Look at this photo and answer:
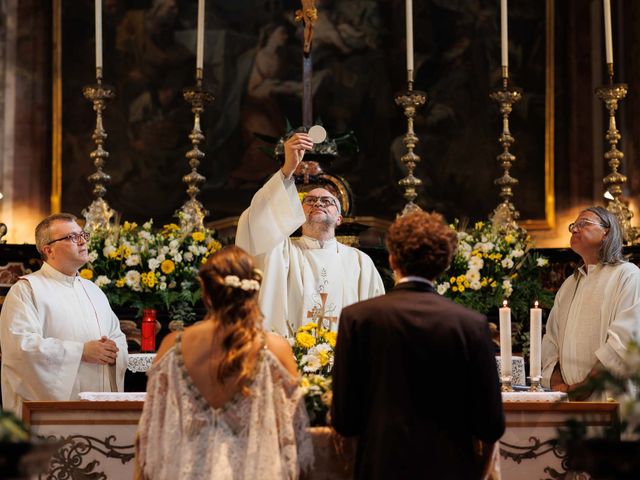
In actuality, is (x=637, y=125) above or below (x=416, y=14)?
below

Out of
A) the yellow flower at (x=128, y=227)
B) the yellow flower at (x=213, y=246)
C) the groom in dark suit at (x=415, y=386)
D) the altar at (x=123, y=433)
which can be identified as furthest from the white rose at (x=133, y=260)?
the groom in dark suit at (x=415, y=386)

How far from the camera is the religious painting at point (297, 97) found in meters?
8.94

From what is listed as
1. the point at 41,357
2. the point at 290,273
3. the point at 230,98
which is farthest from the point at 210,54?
the point at 41,357

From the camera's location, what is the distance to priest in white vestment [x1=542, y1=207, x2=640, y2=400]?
5906 mm

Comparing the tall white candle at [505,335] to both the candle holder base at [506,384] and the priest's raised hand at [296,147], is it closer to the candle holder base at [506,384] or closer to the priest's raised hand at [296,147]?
the candle holder base at [506,384]

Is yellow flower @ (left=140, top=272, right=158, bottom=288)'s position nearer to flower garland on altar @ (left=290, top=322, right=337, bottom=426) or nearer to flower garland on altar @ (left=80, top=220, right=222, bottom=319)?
flower garland on altar @ (left=80, top=220, right=222, bottom=319)

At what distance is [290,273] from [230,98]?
3.16 metres

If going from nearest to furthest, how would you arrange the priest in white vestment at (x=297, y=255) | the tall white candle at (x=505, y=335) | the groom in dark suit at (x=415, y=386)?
the groom in dark suit at (x=415, y=386)
the tall white candle at (x=505, y=335)
the priest in white vestment at (x=297, y=255)

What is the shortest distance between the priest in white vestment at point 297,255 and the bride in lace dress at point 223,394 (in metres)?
2.09

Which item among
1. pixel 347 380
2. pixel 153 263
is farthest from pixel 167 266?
→ pixel 347 380

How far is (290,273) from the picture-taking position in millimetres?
6395

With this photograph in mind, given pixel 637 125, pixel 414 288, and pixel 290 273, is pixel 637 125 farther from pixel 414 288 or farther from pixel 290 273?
pixel 414 288

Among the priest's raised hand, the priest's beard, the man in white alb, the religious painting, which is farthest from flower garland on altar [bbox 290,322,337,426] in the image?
the religious painting

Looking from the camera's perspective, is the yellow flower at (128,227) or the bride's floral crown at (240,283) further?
the yellow flower at (128,227)
